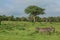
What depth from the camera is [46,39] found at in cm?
1453

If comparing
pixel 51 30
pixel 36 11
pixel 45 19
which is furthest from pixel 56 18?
pixel 51 30

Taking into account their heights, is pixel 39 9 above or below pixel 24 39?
above

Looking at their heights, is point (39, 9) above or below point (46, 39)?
above

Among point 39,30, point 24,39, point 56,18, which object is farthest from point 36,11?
point 24,39

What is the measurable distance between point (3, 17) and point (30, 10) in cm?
792

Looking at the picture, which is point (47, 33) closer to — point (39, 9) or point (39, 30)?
point (39, 30)

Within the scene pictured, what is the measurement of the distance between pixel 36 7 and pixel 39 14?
8.27ft

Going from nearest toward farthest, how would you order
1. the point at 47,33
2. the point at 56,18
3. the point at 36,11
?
the point at 47,33
the point at 36,11
the point at 56,18

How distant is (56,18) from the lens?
60.6 metres

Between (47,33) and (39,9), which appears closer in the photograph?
(47,33)

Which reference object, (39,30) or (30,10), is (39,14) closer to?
(30,10)

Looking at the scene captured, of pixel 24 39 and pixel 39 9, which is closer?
pixel 24 39

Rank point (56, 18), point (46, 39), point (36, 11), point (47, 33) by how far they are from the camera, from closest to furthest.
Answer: point (46, 39)
point (47, 33)
point (36, 11)
point (56, 18)

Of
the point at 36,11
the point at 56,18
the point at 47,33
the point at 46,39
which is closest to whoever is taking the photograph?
the point at 46,39
